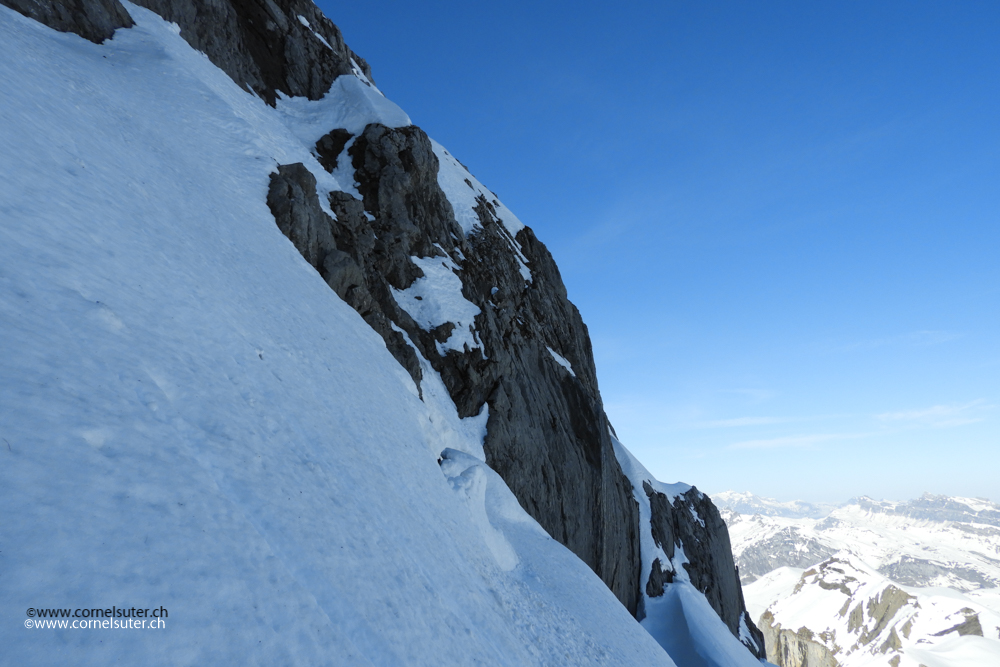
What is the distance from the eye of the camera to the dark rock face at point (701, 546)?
41.7 meters

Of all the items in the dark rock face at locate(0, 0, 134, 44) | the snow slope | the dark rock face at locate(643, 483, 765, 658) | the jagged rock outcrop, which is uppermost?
the dark rock face at locate(0, 0, 134, 44)

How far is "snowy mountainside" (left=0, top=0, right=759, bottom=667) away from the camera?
5625mm

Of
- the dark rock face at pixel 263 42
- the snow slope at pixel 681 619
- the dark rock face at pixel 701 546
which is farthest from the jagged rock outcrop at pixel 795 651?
the dark rock face at pixel 263 42

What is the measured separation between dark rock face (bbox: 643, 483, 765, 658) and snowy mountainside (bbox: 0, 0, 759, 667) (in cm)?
793

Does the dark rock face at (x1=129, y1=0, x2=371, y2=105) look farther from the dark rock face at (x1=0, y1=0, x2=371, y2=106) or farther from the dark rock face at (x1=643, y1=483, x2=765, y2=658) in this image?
the dark rock face at (x1=643, y1=483, x2=765, y2=658)

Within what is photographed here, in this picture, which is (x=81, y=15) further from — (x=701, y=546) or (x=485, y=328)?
(x=701, y=546)

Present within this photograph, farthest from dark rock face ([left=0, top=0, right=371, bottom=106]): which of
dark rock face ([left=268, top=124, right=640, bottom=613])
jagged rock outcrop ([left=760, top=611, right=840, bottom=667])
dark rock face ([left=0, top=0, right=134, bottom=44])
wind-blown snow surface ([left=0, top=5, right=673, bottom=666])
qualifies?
jagged rock outcrop ([left=760, top=611, right=840, bottom=667])

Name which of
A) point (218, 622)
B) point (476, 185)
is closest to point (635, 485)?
point (476, 185)

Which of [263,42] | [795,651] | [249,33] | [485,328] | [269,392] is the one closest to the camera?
[269,392]

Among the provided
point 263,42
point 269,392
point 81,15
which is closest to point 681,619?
point 269,392

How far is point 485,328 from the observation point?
28719 mm

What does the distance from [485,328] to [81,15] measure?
21928 millimetres

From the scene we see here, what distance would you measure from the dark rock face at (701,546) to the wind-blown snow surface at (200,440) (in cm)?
2371

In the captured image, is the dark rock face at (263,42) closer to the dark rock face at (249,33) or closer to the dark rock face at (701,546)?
the dark rock face at (249,33)
